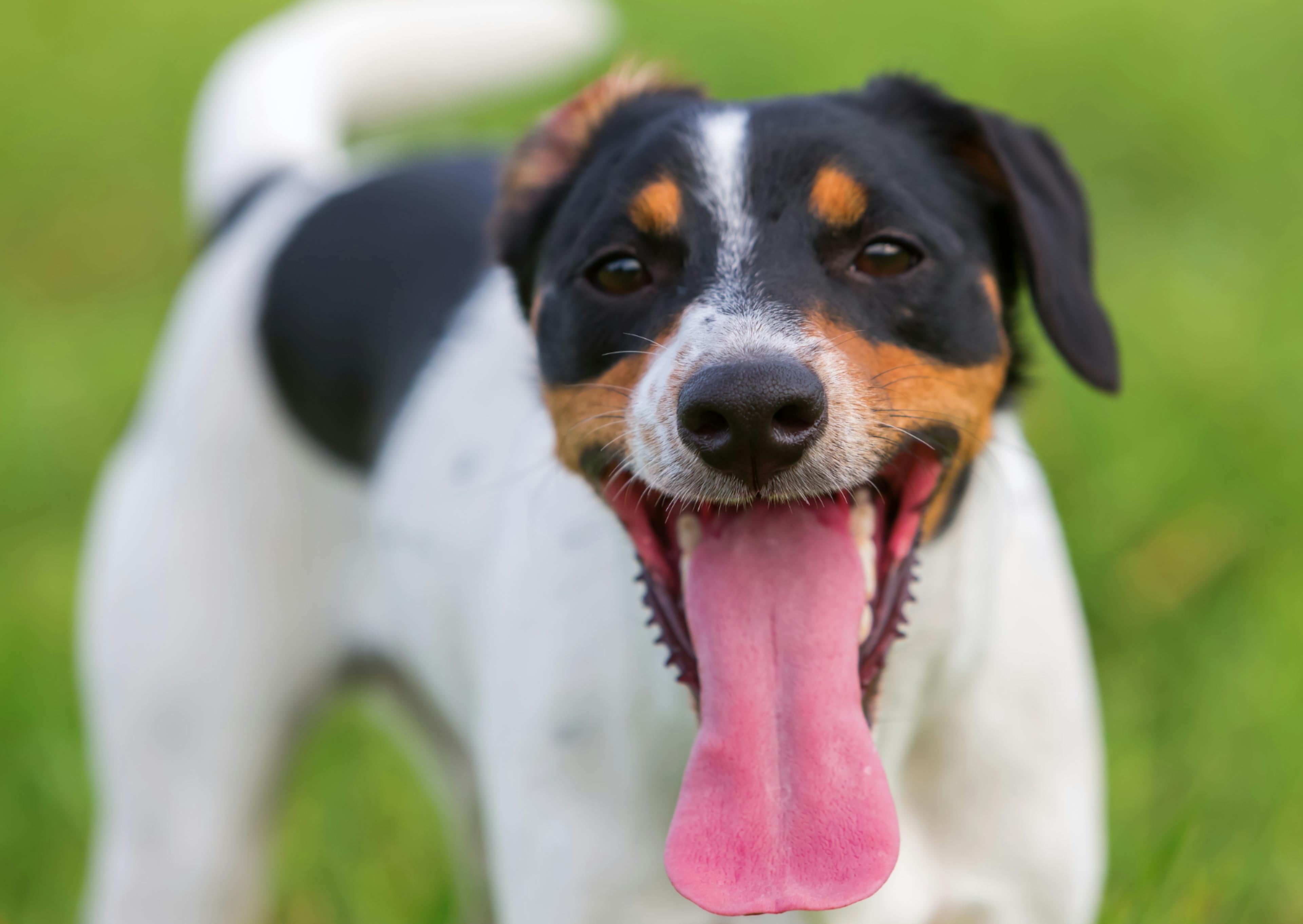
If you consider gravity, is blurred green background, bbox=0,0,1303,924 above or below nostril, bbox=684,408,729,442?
below

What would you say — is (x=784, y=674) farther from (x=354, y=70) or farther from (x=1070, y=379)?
(x=1070, y=379)

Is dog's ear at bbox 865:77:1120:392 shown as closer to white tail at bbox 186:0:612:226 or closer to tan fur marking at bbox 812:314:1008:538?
tan fur marking at bbox 812:314:1008:538

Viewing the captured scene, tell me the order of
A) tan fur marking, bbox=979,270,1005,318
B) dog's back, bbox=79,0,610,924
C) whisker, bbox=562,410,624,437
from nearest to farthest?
whisker, bbox=562,410,624,437, tan fur marking, bbox=979,270,1005,318, dog's back, bbox=79,0,610,924

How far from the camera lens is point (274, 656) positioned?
2.98 m

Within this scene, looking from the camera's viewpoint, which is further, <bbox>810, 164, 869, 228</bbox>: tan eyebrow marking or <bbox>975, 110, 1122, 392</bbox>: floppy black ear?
<bbox>975, 110, 1122, 392</bbox>: floppy black ear

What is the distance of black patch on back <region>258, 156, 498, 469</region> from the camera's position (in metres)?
3.06

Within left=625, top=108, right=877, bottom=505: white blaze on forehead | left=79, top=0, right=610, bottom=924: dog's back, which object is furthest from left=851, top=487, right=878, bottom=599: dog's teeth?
left=79, top=0, right=610, bottom=924: dog's back

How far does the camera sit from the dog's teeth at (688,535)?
84.6 inches

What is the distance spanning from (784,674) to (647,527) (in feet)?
1.00

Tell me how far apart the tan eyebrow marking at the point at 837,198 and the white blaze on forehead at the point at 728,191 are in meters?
0.10

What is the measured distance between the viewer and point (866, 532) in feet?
7.09

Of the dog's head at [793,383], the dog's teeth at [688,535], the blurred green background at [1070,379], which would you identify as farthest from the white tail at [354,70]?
the dog's teeth at [688,535]

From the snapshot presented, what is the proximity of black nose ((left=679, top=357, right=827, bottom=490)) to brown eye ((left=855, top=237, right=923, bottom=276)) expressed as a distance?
28 centimetres

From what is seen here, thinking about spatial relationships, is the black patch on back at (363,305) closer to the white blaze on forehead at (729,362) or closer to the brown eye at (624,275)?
the brown eye at (624,275)
